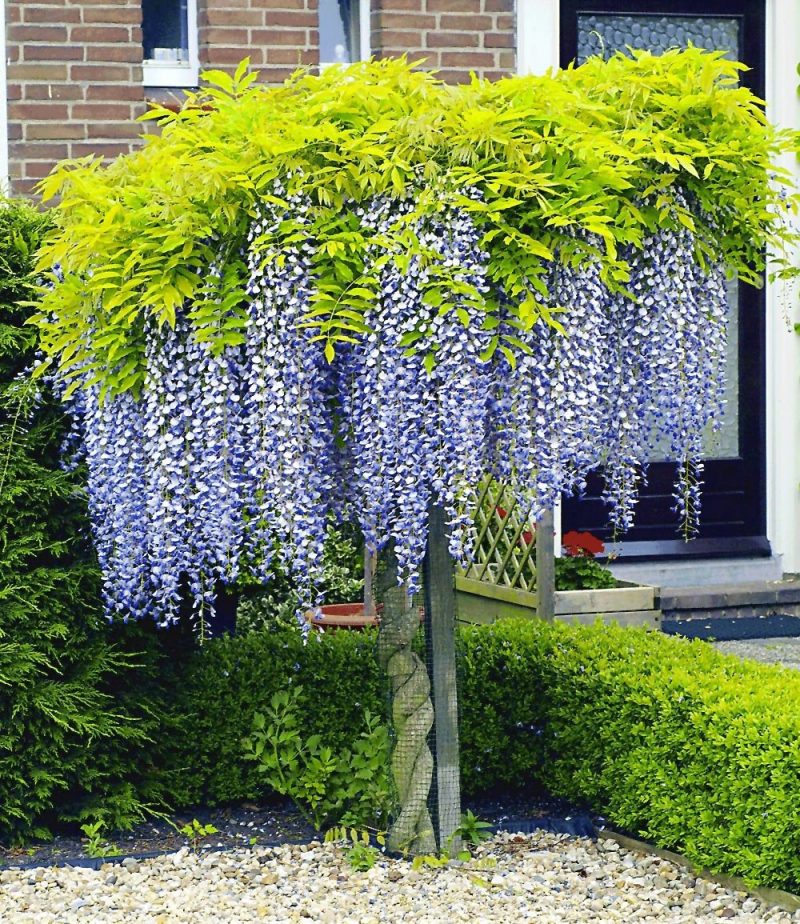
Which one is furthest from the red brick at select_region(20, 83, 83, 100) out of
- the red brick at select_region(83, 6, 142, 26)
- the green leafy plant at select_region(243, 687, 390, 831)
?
the green leafy plant at select_region(243, 687, 390, 831)

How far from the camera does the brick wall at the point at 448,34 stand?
734cm

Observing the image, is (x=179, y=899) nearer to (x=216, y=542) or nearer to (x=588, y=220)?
(x=216, y=542)

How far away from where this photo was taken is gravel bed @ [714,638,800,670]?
673 cm

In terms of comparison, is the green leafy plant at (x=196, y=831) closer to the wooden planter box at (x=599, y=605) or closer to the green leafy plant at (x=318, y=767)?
the green leafy plant at (x=318, y=767)

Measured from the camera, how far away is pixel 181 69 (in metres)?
7.20

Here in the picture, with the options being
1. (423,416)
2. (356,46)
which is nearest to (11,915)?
(423,416)

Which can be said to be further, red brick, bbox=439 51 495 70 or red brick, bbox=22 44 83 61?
red brick, bbox=439 51 495 70

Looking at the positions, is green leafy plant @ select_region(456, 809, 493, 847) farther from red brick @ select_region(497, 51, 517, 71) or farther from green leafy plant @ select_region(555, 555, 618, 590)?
red brick @ select_region(497, 51, 517, 71)

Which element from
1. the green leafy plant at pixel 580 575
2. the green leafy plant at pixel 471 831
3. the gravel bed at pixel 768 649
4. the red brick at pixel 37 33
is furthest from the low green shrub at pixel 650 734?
the red brick at pixel 37 33

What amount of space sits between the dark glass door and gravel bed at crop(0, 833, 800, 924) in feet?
12.7

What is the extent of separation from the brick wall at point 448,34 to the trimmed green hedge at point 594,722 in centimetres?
326

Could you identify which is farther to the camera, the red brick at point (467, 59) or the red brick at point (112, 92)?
the red brick at point (467, 59)

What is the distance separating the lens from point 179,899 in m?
4.12

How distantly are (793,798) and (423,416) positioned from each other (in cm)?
146
